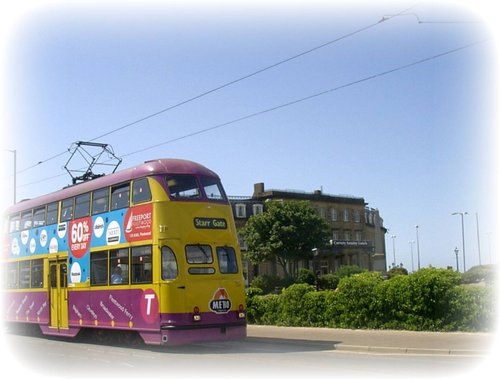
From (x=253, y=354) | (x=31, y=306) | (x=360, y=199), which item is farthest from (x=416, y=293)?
A: (x=360, y=199)

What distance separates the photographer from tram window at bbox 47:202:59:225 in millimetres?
20719

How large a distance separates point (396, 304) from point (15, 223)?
14.3m

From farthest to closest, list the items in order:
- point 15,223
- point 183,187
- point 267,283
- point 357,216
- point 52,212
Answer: point 357,216
point 267,283
point 15,223
point 52,212
point 183,187

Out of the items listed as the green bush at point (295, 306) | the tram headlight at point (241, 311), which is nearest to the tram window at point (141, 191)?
the tram headlight at point (241, 311)

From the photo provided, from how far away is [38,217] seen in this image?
21875mm

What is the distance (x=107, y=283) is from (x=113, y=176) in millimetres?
3030

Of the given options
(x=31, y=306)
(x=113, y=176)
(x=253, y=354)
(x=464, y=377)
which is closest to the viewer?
(x=464, y=377)

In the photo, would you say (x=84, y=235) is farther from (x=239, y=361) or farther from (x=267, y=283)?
(x=267, y=283)

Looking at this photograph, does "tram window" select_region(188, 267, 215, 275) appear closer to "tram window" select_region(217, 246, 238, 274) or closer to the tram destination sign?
"tram window" select_region(217, 246, 238, 274)

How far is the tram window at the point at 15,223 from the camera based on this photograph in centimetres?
2338

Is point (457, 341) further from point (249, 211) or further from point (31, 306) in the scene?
point (249, 211)

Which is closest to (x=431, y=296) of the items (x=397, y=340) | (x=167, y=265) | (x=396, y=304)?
(x=396, y=304)

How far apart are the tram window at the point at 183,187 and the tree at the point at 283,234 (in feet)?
161

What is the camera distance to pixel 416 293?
18609mm
